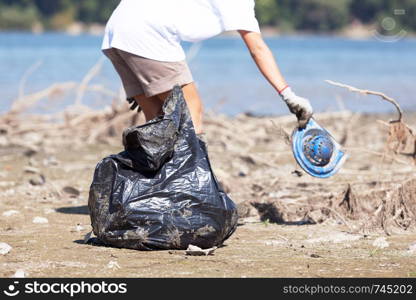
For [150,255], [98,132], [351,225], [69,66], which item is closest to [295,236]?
[351,225]

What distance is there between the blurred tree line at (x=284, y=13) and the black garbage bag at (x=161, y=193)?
57.1 m

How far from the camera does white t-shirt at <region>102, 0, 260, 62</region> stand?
15.4 ft

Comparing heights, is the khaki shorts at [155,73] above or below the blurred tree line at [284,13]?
above

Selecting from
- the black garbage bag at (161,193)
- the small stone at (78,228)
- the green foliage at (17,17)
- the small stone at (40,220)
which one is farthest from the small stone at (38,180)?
the green foliage at (17,17)

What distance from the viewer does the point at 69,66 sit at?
24.4 metres

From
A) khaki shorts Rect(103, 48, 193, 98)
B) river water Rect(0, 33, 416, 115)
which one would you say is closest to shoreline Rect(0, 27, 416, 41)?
river water Rect(0, 33, 416, 115)

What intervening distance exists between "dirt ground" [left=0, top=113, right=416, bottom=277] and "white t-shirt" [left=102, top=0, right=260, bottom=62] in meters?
0.87

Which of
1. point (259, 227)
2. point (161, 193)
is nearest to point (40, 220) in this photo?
point (161, 193)

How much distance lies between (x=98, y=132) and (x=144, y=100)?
4.64m

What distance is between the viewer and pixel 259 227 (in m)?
5.34

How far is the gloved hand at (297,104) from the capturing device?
4773 millimetres

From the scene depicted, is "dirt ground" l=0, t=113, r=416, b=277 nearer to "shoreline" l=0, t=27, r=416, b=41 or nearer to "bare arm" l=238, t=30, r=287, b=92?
"bare arm" l=238, t=30, r=287, b=92

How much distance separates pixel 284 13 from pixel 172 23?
6939cm

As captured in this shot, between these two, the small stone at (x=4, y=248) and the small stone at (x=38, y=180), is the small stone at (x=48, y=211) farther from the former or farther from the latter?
the small stone at (x=4, y=248)
